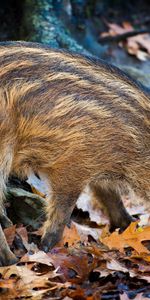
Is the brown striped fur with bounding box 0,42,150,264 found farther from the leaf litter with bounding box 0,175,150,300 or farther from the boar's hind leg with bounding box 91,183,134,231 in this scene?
the boar's hind leg with bounding box 91,183,134,231

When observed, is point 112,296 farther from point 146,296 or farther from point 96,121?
point 96,121

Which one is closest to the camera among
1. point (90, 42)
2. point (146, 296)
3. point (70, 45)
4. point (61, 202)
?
point (146, 296)

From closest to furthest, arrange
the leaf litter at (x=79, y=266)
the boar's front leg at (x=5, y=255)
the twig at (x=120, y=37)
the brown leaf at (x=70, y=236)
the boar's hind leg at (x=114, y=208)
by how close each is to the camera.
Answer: the leaf litter at (x=79, y=266) → the boar's front leg at (x=5, y=255) → the brown leaf at (x=70, y=236) → the boar's hind leg at (x=114, y=208) → the twig at (x=120, y=37)

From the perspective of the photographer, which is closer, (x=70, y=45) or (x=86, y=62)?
(x=86, y=62)

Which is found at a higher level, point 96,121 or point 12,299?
point 96,121

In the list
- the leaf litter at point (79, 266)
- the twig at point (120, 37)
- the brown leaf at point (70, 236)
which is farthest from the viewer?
the twig at point (120, 37)

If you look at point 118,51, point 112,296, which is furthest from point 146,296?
point 118,51

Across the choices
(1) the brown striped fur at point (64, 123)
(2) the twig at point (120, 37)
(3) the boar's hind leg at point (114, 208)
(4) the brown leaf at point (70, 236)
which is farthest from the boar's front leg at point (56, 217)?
(2) the twig at point (120, 37)

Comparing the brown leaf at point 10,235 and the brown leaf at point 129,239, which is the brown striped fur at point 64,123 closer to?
the brown leaf at point 10,235
